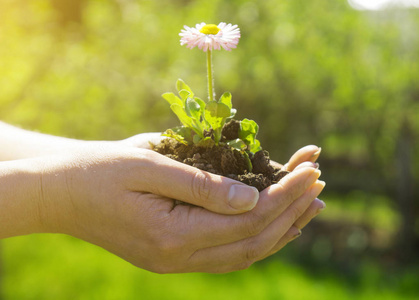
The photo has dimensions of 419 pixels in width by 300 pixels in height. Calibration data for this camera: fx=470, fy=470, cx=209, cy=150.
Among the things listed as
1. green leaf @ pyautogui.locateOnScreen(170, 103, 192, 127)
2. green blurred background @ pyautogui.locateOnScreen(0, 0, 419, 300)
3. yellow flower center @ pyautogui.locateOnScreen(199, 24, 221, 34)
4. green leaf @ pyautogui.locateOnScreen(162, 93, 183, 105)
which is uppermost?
yellow flower center @ pyautogui.locateOnScreen(199, 24, 221, 34)

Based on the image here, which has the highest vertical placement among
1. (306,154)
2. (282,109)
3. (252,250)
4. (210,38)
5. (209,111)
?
(210,38)

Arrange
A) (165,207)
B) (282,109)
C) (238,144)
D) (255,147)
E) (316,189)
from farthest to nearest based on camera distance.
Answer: (282,109) < (255,147) < (238,144) < (316,189) < (165,207)

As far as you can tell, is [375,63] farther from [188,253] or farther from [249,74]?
[188,253]

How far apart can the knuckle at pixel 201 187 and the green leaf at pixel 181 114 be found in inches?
13.8

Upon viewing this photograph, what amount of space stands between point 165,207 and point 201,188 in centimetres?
17

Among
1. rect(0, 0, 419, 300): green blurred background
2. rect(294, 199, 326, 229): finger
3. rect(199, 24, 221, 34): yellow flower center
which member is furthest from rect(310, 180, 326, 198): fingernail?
rect(0, 0, 419, 300): green blurred background

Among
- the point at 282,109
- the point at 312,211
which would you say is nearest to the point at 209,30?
the point at 312,211

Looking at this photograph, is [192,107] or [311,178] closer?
[311,178]

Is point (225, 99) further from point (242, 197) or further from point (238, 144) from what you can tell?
point (242, 197)

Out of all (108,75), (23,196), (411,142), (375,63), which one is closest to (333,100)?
(375,63)

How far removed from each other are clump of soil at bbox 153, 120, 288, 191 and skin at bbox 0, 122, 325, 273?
4.6 inches

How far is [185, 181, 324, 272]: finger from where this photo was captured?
5.58ft

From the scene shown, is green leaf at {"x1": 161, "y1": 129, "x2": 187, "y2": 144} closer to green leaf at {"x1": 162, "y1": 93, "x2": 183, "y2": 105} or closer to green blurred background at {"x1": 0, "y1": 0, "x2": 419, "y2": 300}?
green leaf at {"x1": 162, "y1": 93, "x2": 183, "y2": 105}

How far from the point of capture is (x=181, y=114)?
1.85 metres
